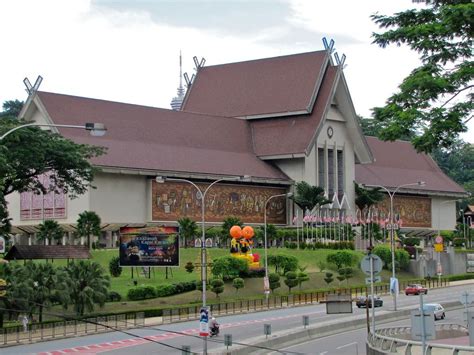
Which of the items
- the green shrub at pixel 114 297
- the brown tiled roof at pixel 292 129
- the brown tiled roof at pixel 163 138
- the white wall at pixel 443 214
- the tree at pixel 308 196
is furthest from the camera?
the white wall at pixel 443 214

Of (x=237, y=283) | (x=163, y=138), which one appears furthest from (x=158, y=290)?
(x=163, y=138)

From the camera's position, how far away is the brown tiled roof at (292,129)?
319 ft

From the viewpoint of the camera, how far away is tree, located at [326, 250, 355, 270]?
255 feet

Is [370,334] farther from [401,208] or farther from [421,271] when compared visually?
[401,208]

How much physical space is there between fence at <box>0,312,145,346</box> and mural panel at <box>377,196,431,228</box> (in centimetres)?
6146

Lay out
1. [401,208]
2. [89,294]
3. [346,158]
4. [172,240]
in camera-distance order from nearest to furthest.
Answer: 1. [89,294]
2. [172,240]
3. [346,158]
4. [401,208]

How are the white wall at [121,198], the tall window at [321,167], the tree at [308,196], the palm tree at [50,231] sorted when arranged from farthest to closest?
the tall window at [321,167] < the tree at [308,196] < the white wall at [121,198] < the palm tree at [50,231]

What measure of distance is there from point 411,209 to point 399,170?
15.4 feet

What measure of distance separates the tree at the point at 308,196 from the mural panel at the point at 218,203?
210 centimetres

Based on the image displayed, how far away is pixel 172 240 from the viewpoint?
63625mm

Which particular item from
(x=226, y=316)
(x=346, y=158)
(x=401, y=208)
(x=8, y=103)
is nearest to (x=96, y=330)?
(x=226, y=316)

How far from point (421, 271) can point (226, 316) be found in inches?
1297

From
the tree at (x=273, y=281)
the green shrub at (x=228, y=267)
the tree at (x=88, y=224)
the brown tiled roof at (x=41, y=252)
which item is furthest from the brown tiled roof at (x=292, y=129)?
the brown tiled roof at (x=41, y=252)

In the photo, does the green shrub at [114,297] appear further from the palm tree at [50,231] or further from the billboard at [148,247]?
the palm tree at [50,231]
